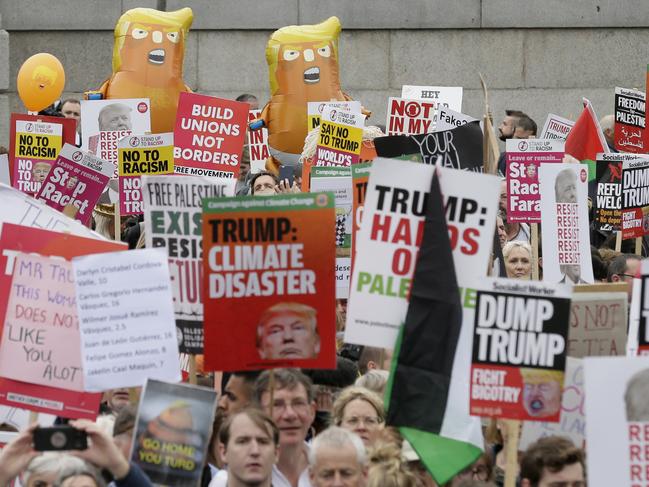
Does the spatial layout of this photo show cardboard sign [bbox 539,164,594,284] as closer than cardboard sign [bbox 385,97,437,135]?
Yes

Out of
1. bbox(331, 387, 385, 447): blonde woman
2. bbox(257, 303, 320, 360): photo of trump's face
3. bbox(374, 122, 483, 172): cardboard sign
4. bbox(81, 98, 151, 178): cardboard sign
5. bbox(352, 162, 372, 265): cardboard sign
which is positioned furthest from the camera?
bbox(81, 98, 151, 178): cardboard sign

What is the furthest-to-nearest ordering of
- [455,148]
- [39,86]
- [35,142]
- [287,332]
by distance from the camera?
[39,86]
[35,142]
[455,148]
[287,332]

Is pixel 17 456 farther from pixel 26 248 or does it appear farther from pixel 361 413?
pixel 361 413

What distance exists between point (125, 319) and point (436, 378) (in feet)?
4.09

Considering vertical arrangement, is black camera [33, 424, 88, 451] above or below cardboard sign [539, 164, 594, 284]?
below

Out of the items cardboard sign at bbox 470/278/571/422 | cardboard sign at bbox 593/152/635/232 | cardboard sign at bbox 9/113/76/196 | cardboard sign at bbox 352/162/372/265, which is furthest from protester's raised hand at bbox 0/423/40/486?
cardboard sign at bbox 9/113/76/196

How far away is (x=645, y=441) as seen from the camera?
637 centimetres

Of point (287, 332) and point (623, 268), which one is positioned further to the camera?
point (623, 268)

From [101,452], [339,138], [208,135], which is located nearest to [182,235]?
[101,452]

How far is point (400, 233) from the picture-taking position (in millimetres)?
7367

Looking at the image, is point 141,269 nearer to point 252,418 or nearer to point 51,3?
point 252,418

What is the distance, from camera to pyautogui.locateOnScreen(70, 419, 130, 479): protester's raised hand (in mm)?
6465

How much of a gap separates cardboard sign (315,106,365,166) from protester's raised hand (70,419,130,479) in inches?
258

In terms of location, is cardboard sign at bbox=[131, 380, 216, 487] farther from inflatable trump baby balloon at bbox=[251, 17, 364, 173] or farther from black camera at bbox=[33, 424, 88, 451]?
inflatable trump baby balloon at bbox=[251, 17, 364, 173]
